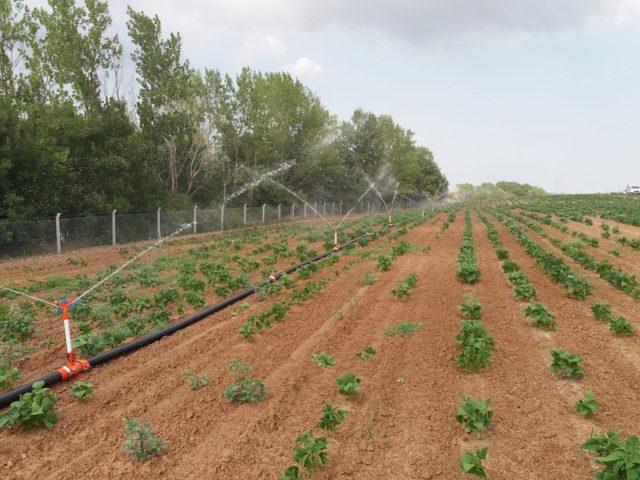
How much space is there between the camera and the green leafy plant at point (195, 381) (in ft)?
19.1

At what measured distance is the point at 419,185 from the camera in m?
98.9

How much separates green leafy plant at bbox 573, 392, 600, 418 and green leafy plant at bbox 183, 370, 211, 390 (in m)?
4.32

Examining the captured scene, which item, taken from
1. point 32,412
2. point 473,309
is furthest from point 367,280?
point 32,412

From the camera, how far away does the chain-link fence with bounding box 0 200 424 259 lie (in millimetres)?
18000

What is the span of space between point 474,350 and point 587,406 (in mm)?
1539

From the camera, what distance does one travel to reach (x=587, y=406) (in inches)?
190

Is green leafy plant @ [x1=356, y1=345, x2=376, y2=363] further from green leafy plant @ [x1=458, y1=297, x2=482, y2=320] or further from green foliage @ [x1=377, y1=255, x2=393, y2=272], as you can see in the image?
green foliage @ [x1=377, y1=255, x2=393, y2=272]

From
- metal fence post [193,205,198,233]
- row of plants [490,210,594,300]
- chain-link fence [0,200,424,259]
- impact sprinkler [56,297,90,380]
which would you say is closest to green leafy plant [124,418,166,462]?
impact sprinkler [56,297,90,380]

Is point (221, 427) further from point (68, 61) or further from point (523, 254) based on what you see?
point (68, 61)

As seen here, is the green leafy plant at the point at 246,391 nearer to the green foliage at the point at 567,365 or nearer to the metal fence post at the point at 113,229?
the green foliage at the point at 567,365

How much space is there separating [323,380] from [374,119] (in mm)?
63438

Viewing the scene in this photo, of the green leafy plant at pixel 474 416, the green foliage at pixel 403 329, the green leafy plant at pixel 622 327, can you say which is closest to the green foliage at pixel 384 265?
the green foliage at pixel 403 329

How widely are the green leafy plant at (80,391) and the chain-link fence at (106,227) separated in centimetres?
1469

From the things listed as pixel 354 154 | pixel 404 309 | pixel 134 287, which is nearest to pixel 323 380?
pixel 404 309
